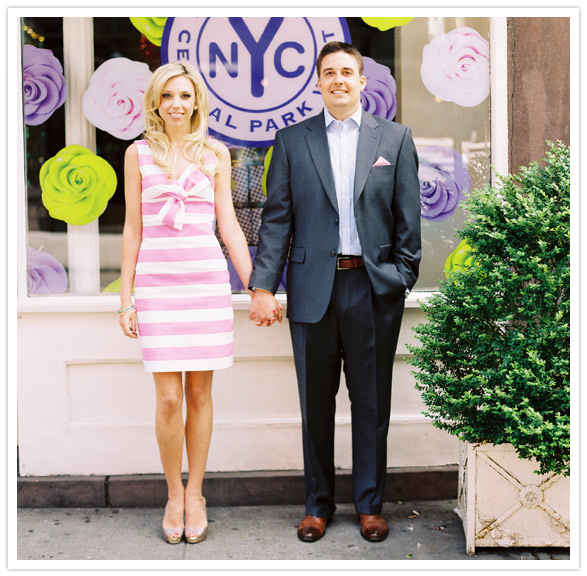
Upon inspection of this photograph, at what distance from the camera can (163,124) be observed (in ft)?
10.9

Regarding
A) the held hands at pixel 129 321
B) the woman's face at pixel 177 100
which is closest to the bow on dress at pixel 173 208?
the woman's face at pixel 177 100

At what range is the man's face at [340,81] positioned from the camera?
10.5 ft

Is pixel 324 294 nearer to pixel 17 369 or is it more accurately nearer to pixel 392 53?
pixel 392 53

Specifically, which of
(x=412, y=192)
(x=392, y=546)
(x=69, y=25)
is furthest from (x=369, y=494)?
(x=69, y=25)

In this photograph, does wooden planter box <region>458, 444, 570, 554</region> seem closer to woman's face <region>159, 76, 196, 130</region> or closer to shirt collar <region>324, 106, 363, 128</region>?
shirt collar <region>324, 106, 363, 128</region>

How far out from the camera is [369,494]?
136 inches

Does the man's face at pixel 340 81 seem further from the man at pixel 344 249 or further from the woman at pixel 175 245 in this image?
the woman at pixel 175 245

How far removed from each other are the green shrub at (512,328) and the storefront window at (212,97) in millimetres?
916

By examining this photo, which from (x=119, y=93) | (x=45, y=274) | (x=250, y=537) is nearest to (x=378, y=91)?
(x=119, y=93)

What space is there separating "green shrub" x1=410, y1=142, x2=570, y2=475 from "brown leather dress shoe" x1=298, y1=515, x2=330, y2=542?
2.54 ft

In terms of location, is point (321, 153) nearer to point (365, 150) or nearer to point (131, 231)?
point (365, 150)

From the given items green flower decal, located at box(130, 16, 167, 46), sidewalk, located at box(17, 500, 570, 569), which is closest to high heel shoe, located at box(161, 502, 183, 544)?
sidewalk, located at box(17, 500, 570, 569)

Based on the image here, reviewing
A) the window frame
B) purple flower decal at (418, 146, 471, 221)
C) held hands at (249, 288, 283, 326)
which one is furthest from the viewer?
purple flower decal at (418, 146, 471, 221)

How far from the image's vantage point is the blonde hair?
127 inches
